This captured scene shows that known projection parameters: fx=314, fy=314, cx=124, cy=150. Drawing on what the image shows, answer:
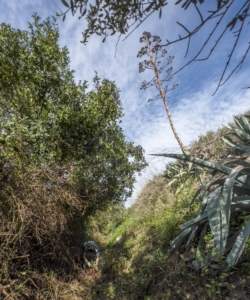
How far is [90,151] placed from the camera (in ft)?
29.5

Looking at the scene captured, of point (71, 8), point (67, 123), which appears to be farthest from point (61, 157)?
point (71, 8)

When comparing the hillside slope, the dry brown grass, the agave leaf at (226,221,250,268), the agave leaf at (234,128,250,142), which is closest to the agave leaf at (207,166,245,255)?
the agave leaf at (226,221,250,268)

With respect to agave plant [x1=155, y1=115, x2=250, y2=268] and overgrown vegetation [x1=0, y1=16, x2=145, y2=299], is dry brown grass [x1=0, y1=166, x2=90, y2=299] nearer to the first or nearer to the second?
overgrown vegetation [x1=0, y1=16, x2=145, y2=299]

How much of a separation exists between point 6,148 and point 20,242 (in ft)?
5.47

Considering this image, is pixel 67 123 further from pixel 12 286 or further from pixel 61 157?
pixel 12 286

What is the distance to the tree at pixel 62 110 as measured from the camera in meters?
7.85

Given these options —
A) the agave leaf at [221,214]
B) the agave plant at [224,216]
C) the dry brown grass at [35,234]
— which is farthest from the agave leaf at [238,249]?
the dry brown grass at [35,234]

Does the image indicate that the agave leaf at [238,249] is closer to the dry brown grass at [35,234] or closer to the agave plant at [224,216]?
the agave plant at [224,216]

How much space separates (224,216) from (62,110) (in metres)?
5.63

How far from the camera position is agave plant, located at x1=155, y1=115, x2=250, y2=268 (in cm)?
347

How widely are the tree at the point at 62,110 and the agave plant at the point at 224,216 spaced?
350 cm

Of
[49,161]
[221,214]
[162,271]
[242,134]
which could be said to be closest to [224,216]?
[221,214]

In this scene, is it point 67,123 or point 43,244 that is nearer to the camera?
point 43,244

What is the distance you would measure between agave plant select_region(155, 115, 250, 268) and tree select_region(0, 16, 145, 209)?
3.50 m
